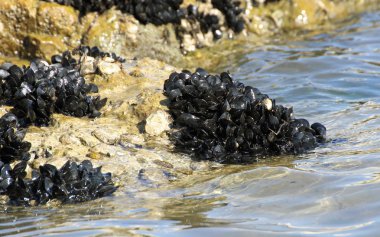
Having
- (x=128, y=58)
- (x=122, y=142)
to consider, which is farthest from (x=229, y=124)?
(x=128, y=58)

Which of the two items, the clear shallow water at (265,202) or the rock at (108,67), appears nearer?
the clear shallow water at (265,202)

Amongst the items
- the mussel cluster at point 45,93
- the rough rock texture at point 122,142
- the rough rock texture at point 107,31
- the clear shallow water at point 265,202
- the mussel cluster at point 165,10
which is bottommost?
the clear shallow water at point 265,202

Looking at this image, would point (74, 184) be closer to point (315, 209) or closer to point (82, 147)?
point (82, 147)

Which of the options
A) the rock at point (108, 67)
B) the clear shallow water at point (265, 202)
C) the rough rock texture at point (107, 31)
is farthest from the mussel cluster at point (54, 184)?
the rough rock texture at point (107, 31)

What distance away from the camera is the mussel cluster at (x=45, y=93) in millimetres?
6988

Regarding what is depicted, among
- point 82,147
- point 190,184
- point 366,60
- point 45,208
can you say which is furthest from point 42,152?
point 366,60

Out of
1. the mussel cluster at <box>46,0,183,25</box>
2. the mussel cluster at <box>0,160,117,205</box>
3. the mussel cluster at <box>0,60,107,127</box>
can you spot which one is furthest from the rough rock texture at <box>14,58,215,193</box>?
the mussel cluster at <box>46,0,183,25</box>

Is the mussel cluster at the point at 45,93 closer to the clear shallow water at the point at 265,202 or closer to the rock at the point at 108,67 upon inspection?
the rock at the point at 108,67

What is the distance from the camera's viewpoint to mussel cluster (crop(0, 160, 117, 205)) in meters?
6.05

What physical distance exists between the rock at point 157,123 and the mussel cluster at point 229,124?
0.31 ft

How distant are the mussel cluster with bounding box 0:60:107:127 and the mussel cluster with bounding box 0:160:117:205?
2.93 feet

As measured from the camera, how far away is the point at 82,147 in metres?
6.70

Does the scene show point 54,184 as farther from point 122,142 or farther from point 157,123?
point 157,123

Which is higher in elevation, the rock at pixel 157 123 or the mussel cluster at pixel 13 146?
the rock at pixel 157 123
